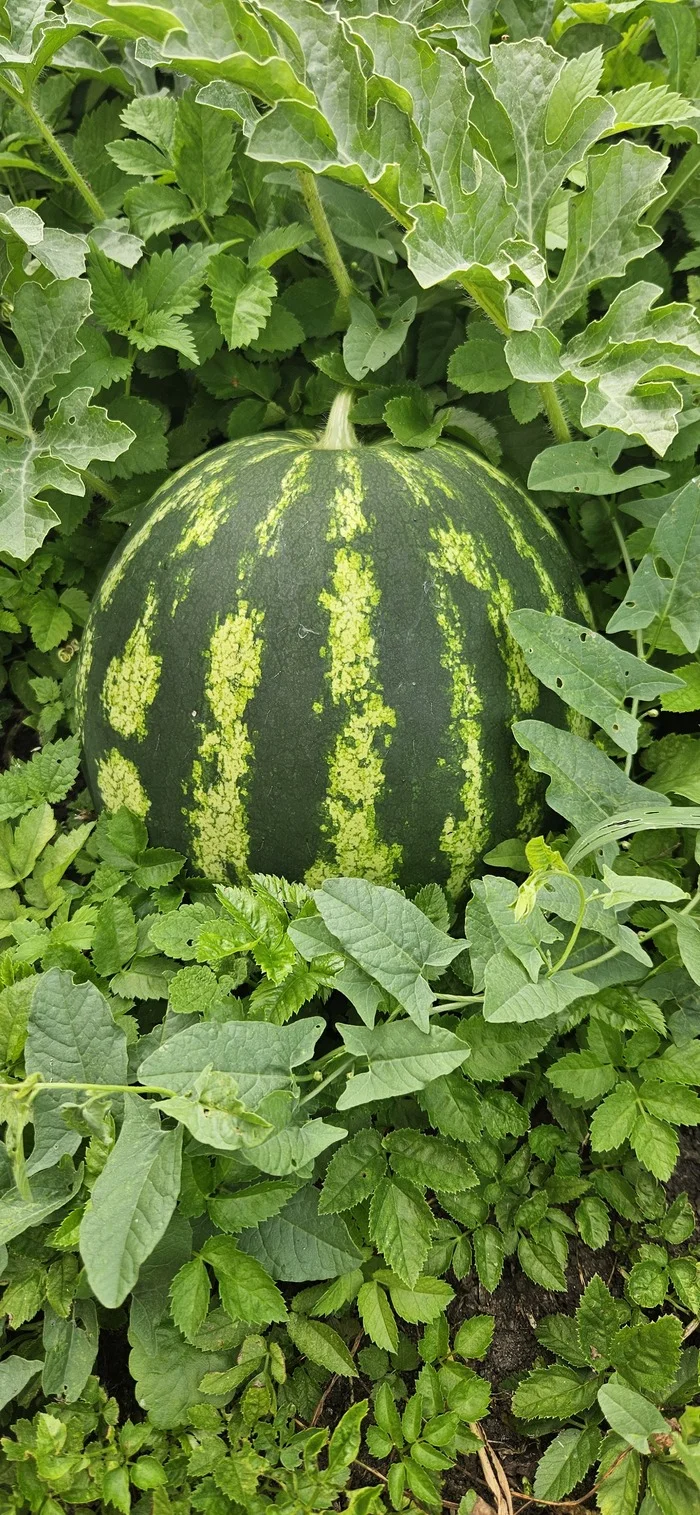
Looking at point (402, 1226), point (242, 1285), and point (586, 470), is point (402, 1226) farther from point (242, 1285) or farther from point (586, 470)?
point (586, 470)

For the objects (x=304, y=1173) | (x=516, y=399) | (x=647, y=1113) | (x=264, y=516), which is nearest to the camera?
(x=304, y=1173)

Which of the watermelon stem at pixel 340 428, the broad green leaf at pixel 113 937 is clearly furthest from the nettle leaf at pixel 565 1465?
the watermelon stem at pixel 340 428

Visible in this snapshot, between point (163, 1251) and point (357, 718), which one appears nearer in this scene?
point (163, 1251)

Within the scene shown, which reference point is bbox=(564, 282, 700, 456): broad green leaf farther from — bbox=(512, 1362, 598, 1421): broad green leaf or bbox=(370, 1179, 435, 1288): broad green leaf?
bbox=(512, 1362, 598, 1421): broad green leaf

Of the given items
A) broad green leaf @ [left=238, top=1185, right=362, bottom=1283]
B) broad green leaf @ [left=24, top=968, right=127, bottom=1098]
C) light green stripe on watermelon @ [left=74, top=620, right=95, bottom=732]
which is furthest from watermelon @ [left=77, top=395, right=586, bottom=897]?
broad green leaf @ [left=238, top=1185, right=362, bottom=1283]

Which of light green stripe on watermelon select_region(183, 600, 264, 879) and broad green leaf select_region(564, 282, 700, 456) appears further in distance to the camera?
light green stripe on watermelon select_region(183, 600, 264, 879)

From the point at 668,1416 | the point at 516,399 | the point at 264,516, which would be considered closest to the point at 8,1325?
the point at 668,1416

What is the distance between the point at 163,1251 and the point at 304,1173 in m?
0.22

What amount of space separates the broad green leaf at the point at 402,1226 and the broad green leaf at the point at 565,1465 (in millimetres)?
324

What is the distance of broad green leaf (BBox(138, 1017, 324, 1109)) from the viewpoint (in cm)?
130

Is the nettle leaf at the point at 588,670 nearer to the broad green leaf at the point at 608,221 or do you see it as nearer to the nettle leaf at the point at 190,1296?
the broad green leaf at the point at 608,221

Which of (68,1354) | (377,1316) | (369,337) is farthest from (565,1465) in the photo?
(369,337)

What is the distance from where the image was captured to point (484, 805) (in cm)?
168

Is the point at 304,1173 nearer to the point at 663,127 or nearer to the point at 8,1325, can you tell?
the point at 8,1325
